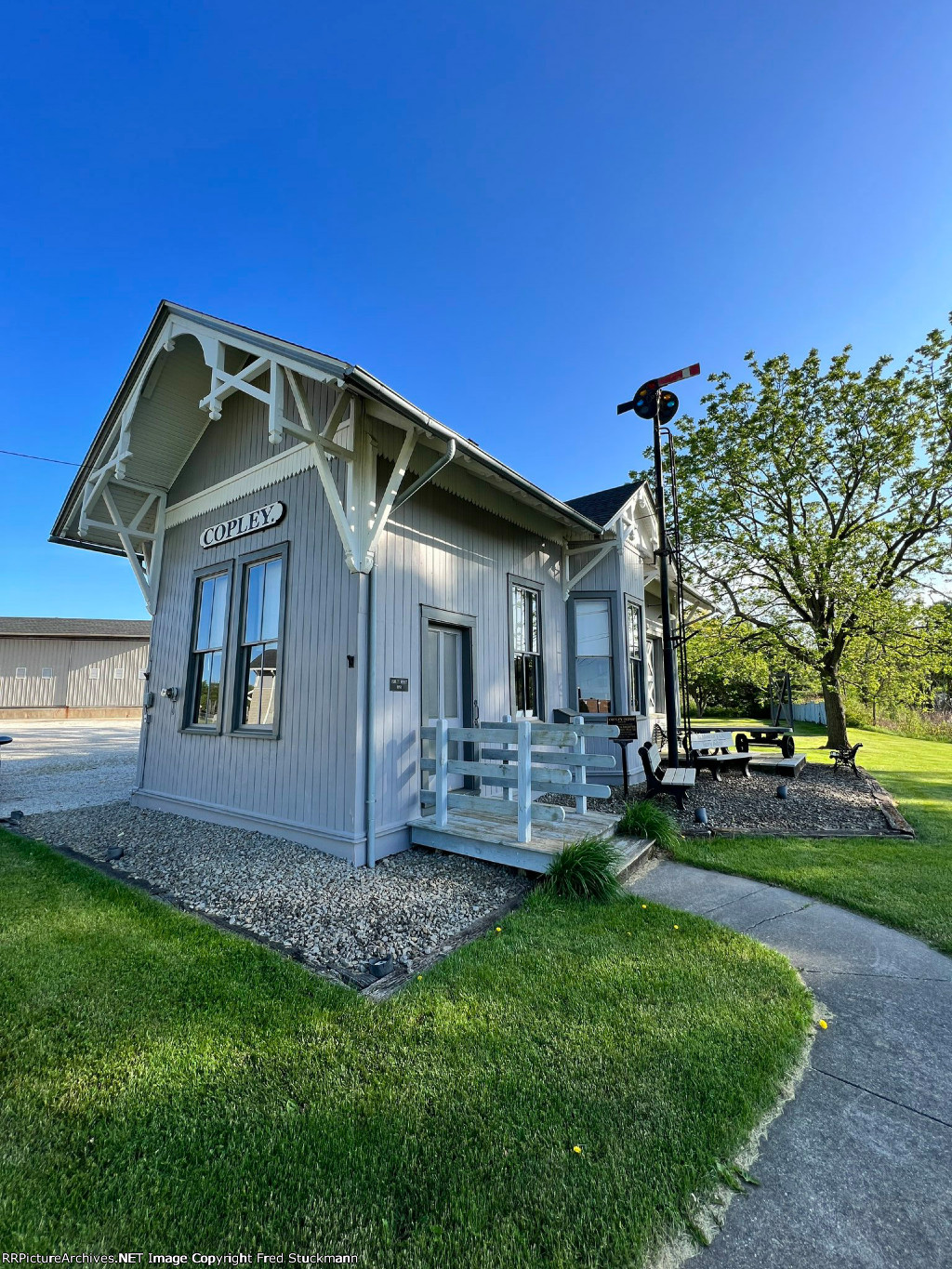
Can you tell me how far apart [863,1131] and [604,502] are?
9.46 m

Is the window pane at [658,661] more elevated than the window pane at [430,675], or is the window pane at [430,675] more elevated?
the window pane at [658,661]

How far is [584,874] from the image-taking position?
423 cm

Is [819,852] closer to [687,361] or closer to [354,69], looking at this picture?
[687,361]

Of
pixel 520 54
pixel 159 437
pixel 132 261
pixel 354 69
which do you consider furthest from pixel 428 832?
pixel 132 261

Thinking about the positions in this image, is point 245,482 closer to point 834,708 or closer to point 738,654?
point 738,654

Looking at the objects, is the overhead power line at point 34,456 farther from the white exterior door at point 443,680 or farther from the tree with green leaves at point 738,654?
the tree with green leaves at point 738,654

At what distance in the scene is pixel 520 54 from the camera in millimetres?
7352

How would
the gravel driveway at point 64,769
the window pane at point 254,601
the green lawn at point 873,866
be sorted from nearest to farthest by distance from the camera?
1. the green lawn at point 873,866
2. the window pane at point 254,601
3. the gravel driveway at point 64,769

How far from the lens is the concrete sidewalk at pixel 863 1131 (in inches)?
62.1

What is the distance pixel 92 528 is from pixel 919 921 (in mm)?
10811

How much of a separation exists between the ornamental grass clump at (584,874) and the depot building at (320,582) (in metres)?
1.87

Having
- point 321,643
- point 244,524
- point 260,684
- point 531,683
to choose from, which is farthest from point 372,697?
point 531,683

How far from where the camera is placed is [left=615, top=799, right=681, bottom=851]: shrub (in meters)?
5.56

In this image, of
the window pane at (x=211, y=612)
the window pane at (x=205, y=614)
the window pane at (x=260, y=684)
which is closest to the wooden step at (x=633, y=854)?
the window pane at (x=260, y=684)
